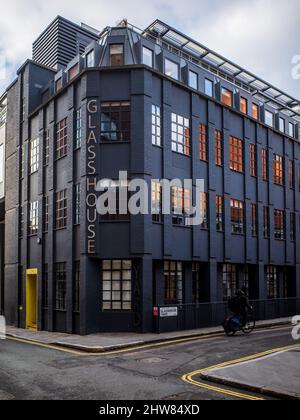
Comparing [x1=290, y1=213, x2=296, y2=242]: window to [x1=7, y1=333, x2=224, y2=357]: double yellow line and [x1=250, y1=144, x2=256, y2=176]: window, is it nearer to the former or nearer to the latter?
[x1=250, y1=144, x2=256, y2=176]: window

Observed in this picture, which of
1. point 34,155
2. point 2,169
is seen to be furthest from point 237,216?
point 2,169

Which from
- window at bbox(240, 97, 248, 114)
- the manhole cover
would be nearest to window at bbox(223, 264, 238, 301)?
window at bbox(240, 97, 248, 114)

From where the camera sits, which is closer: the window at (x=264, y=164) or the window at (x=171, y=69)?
the window at (x=171, y=69)

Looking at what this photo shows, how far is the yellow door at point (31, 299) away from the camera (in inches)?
1033

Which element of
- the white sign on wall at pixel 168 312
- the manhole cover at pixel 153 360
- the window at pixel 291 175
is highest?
the window at pixel 291 175

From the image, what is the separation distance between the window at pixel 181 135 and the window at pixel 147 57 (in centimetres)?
276

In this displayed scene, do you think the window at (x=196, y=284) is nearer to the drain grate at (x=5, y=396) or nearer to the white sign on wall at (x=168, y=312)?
the white sign on wall at (x=168, y=312)

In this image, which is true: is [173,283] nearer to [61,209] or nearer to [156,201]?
[156,201]

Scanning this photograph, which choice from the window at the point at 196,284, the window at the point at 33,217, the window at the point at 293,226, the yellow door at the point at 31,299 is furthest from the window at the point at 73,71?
the window at the point at 293,226

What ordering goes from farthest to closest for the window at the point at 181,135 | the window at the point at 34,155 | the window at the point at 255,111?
1. the window at the point at 255,111
2. the window at the point at 34,155
3. the window at the point at 181,135

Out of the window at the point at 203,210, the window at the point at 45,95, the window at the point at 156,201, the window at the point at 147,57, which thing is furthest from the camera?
the window at the point at 45,95

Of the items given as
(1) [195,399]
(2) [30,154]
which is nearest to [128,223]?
(2) [30,154]

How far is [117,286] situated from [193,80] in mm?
11663

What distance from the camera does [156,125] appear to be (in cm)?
2200
